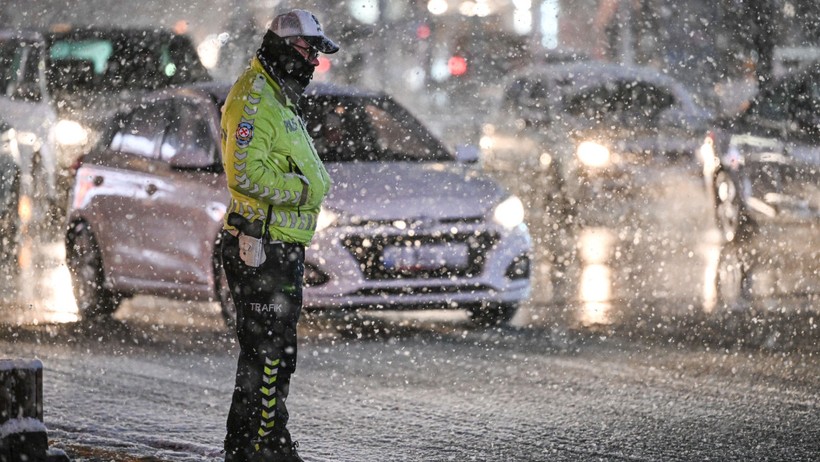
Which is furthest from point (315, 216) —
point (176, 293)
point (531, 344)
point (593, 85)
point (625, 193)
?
point (593, 85)

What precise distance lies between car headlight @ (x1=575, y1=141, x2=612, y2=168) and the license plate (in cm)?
819

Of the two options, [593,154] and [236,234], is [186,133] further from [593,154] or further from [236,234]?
[593,154]

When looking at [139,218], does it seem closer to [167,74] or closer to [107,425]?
[107,425]

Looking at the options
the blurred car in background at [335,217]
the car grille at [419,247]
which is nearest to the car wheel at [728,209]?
the blurred car in background at [335,217]

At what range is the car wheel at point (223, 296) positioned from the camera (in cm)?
1105

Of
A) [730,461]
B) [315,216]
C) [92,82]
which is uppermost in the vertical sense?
[92,82]

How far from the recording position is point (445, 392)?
29.3 feet

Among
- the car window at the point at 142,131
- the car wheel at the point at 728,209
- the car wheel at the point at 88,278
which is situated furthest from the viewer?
the car wheel at the point at 728,209

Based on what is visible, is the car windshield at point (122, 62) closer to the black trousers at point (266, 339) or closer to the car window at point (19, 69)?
the car window at point (19, 69)

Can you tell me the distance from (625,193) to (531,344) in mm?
8637

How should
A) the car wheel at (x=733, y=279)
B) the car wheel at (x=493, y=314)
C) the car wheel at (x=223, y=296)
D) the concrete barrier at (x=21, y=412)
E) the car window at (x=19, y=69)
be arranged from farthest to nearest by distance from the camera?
1. the car window at (x=19, y=69)
2. the car wheel at (x=733, y=279)
3. the car wheel at (x=493, y=314)
4. the car wheel at (x=223, y=296)
5. the concrete barrier at (x=21, y=412)

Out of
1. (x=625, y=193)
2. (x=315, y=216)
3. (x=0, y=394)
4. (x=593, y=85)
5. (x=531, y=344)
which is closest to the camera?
(x=0, y=394)

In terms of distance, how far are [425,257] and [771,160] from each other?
5.78 m

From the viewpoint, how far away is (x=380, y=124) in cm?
1200
